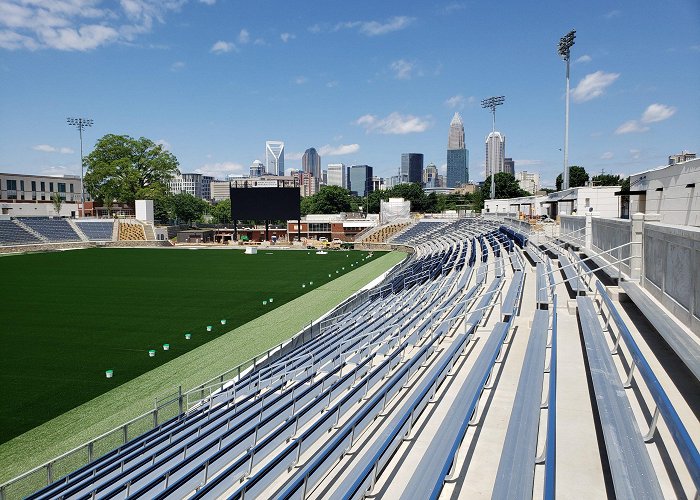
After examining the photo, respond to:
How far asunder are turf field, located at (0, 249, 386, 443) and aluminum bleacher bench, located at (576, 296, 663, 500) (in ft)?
35.5

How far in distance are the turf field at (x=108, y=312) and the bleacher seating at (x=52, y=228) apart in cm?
1634

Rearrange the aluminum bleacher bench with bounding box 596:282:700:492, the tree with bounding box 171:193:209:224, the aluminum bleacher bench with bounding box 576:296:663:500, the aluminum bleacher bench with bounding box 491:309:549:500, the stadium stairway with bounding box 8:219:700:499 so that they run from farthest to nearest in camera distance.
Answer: the tree with bounding box 171:193:209:224
the stadium stairway with bounding box 8:219:700:499
the aluminum bleacher bench with bounding box 491:309:549:500
the aluminum bleacher bench with bounding box 576:296:663:500
the aluminum bleacher bench with bounding box 596:282:700:492

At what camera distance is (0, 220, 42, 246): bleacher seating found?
54.5 meters

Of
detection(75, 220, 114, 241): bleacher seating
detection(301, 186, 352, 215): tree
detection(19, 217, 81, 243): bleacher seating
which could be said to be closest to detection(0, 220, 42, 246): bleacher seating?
detection(19, 217, 81, 243): bleacher seating

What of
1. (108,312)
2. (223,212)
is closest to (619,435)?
(108,312)

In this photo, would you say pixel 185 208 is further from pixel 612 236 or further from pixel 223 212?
pixel 612 236

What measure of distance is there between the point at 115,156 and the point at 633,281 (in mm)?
77613

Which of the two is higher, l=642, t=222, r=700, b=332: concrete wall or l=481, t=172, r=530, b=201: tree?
l=481, t=172, r=530, b=201: tree

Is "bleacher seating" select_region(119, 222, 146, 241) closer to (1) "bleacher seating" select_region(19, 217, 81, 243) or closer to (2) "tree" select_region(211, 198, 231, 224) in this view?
(1) "bleacher seating" select_region(19, 217, 81, 243)

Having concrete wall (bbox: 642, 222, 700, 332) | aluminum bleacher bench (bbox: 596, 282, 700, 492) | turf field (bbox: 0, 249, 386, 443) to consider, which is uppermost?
concrete wall (bbox: 642, 222, 700, 332)

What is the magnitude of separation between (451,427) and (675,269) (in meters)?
3.43

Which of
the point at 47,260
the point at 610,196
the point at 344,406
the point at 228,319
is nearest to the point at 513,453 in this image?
the point at 344,406

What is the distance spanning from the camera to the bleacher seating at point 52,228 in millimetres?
59344

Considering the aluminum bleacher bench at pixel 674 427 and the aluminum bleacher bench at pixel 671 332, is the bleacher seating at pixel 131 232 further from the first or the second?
the aluminum bleacher bench at pixel 674 427
